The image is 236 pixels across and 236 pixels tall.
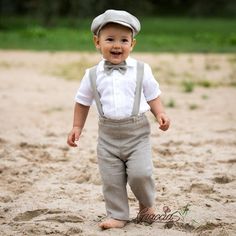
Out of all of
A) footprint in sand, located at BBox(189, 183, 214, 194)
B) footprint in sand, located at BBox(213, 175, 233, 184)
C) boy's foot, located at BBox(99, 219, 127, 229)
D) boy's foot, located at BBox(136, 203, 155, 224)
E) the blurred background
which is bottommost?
boy's foot, located at BBox(99, 219, 127, 229)

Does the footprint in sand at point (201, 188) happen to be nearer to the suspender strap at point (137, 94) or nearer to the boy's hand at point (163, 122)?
the boy's hand at point (163, 122)

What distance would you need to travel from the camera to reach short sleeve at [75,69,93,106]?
3.54 meters

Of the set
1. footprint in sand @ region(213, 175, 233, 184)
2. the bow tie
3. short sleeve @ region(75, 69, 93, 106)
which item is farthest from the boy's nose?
footprint in sand @ region(213, 175, 233, 184)

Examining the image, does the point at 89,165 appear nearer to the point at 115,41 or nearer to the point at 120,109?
the point at 120,109

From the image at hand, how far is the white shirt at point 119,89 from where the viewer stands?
3.44 meters

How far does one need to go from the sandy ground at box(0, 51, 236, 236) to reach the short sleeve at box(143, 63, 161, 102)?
73 cm

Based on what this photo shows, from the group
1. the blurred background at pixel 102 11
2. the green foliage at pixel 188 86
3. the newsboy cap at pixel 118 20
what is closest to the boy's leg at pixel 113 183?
the newsboy cap at pixel 118 20

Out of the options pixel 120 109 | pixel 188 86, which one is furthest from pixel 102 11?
pixel 120 109

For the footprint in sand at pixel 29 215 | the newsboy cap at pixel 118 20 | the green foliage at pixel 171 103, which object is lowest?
the footprint in sand at pixel 29 215

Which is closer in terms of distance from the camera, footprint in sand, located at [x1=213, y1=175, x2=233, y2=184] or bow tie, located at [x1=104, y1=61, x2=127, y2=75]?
bow tie, located at [x1=104, y1=61, x2=127, y2=75]

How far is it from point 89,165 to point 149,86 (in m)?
1.68

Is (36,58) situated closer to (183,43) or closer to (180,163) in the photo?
(183,43)

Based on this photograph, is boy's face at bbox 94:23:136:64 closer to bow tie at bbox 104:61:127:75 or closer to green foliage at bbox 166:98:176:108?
bow tie at bbox 104:61:127:75

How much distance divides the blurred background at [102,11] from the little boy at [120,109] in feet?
39.8
